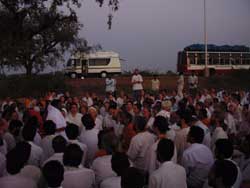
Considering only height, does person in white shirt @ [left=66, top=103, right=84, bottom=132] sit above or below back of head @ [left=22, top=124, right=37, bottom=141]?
below

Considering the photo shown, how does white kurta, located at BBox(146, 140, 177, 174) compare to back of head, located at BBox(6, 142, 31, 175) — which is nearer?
back of head, located at BBox(6, 142, 31, 175)

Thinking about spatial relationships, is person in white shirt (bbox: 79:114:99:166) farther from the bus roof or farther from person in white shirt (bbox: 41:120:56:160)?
the bus roof

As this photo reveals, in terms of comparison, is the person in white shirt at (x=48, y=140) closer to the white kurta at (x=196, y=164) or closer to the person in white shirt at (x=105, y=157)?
the person in white shirt at (x=105, y=157)

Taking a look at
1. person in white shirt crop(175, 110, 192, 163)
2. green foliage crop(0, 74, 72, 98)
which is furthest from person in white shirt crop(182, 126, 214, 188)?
green foliage crop(0, 74, 72, 98)

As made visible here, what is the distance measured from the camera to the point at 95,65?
2036 inches

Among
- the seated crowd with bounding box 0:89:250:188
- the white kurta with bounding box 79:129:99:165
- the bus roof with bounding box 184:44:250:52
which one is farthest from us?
the bus roof with bounding box 184:44:250:52

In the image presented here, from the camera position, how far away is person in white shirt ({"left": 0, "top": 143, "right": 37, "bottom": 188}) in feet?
21.4

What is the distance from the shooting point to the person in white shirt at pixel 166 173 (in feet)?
22.2

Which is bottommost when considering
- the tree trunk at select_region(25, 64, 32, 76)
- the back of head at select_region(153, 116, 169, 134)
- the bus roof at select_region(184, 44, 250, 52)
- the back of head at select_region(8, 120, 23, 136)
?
the back of head at select_region(8, 120, 23, 136)

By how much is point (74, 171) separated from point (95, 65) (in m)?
44.9

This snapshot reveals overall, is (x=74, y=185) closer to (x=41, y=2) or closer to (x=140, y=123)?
(x=140, y=123)

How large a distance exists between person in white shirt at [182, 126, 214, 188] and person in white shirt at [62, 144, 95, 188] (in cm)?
182

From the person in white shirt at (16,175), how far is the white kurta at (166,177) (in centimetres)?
147

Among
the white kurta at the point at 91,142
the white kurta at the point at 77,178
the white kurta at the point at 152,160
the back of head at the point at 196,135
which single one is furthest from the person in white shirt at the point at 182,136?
the white kurta at the point at 77,178
